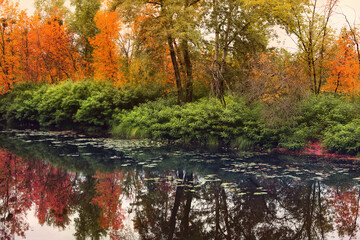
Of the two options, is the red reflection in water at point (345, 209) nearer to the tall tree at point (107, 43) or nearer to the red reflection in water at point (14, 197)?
the red reflection in water at point (14, 197)

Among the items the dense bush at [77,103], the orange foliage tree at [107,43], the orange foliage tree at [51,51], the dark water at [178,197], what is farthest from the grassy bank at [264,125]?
the orange foliage tree at [51,51]

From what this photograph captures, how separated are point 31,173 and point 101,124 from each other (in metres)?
12.5

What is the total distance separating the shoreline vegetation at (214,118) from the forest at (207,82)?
0.18 feet

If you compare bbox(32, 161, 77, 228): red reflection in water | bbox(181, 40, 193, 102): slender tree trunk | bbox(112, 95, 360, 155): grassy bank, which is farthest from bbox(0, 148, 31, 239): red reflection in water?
bbox(181, 40, 193, 102): slender tree trunk

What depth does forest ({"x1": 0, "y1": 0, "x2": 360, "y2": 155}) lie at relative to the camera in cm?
1650

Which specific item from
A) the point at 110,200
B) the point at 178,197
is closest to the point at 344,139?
the point at 178,197

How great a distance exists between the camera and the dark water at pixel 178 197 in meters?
6.73

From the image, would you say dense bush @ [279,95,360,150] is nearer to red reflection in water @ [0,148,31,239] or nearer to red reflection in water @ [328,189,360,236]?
red reflection in water @ [328,189,360,236]

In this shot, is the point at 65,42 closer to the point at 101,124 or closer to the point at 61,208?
the point at 101,124

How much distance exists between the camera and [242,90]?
22.2 m

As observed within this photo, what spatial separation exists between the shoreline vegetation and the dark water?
1776 millimetres

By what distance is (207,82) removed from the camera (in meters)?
24.3

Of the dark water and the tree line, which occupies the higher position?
the tree line

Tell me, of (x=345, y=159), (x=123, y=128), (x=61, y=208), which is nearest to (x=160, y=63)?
(x=123, y=128)
